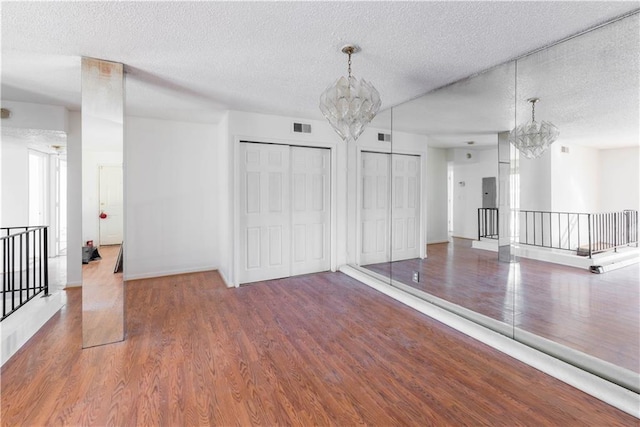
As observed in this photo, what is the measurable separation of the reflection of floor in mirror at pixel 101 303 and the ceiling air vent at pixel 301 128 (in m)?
2.97

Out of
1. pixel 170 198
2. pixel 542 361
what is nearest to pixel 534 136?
pixel 542 361

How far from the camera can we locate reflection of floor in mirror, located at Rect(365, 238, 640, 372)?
2125 millimetres

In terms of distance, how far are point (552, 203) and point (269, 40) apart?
9.27 ft

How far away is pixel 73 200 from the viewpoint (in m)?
4.32

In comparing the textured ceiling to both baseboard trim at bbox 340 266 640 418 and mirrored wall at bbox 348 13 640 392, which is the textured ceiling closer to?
mirrored wall at bbox 348 13 640 392

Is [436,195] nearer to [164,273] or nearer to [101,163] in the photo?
[101,163]

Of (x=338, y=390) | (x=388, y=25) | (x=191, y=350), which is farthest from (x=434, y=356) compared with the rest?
(x=388, y=25)

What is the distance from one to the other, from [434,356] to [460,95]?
2.80 metres

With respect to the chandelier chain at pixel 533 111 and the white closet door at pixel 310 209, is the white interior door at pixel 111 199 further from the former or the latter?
the chandelier chain at pixel 533 111

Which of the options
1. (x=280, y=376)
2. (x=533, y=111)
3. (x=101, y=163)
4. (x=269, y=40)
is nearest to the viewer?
(x=280, y=376)

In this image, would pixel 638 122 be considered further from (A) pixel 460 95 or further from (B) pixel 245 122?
(B) pixel 245 122

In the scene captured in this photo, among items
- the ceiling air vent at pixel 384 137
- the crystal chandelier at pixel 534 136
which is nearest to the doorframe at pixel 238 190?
the ceiling air vent at pixel 384 137

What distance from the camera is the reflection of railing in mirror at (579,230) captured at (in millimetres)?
2248

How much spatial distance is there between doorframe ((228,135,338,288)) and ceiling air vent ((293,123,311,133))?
169 mm
